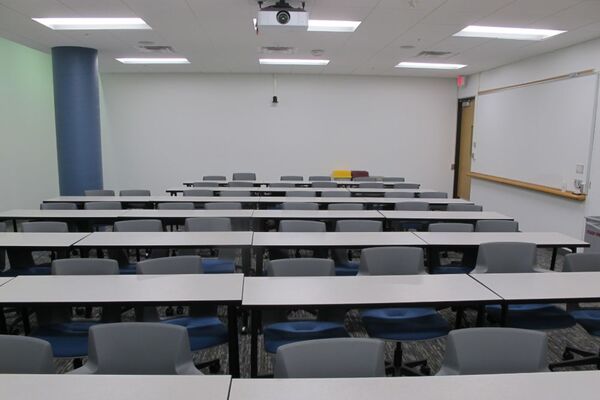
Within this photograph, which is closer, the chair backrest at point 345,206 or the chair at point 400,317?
the chair at point 400,317

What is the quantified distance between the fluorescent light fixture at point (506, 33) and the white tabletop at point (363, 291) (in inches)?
167

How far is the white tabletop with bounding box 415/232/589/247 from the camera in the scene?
3.79m

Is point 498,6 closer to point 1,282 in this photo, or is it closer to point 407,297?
point 407,297

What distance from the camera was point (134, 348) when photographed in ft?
6.35

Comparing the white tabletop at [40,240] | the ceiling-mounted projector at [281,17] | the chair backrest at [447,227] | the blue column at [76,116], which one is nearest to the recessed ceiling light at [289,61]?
the blue column at [76,116]

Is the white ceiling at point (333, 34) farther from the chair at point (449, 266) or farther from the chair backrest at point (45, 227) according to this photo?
the chair backrest at point (45, 227)

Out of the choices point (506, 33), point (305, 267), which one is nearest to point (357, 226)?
point (305, 267)

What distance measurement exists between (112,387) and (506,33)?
20.9 ft

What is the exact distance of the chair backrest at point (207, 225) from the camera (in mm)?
4338

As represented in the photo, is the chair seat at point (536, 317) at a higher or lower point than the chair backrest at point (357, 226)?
lower

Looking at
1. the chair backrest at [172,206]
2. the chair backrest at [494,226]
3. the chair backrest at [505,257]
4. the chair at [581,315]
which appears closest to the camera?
the chair at [581,315]

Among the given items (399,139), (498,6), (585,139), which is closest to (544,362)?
(498,6)

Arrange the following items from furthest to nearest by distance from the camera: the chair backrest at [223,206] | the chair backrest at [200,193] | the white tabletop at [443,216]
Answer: the chair backrest at [200,193]
the chair backrest at [223,206]
the white tabletop at [443,216]

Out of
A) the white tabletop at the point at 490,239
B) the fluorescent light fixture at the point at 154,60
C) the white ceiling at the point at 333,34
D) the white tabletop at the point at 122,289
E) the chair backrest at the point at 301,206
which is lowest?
the white tabletop at the point at 122,289
